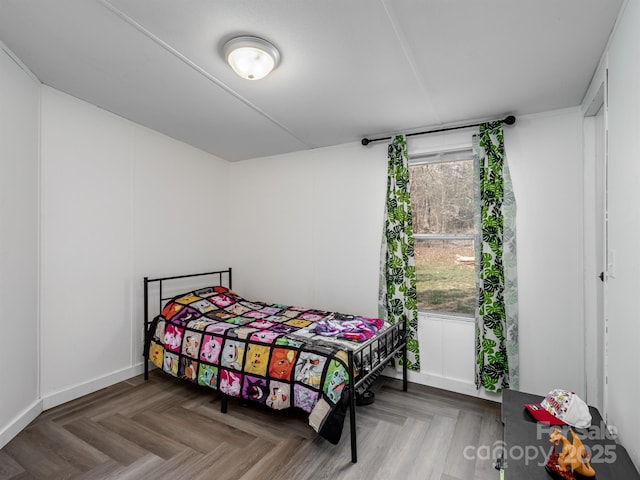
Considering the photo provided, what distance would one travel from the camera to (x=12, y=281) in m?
2.14

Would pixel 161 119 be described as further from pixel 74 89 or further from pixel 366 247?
pixel 366 247

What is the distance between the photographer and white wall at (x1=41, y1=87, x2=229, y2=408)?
255 centimetres

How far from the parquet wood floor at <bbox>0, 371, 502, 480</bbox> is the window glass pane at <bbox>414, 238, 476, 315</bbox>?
0.81m

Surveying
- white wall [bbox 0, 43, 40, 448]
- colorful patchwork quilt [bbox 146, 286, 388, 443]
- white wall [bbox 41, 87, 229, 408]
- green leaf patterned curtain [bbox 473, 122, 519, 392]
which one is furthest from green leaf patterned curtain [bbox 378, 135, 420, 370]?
white wall [bbox 0, 43, 40, 448]

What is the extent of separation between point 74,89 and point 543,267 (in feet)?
12.7

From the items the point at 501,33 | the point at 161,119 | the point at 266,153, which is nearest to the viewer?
the point at 501,33

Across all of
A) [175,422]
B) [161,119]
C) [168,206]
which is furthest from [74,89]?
[175,422]

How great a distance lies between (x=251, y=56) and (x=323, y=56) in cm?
42

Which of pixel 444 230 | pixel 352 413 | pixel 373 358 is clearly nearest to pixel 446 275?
pixel 444 230

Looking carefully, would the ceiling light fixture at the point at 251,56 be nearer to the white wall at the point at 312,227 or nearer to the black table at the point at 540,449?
the white wall at the point at 312,227

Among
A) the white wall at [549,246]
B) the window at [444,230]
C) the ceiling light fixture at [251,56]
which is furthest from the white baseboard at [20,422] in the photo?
the white wall at [549,246]

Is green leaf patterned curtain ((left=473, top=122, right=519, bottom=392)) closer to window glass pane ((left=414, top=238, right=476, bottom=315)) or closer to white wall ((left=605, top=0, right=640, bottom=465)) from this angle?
window glass pane ((left=414, top=238, right=476, bottom=315))

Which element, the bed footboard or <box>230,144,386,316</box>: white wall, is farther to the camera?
<box>230,144,386,316</box>: white wall

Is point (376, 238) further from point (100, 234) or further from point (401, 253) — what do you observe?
point (100, 234)
